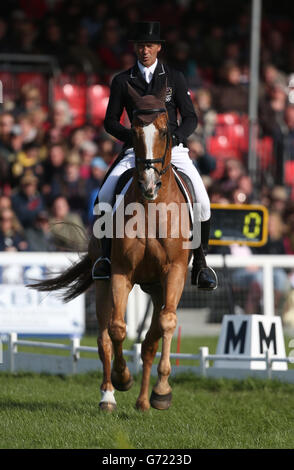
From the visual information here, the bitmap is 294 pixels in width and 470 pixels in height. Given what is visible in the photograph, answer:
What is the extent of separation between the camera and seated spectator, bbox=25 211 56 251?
14.7m

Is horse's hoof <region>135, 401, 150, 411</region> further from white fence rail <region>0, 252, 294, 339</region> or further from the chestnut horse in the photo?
white fence rail <region>0, 252, 294, 339</region>

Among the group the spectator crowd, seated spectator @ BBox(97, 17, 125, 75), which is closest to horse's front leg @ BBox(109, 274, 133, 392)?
the spectator crowd

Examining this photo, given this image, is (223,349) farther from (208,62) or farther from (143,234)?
(208,62)

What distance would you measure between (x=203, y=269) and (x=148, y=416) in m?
1.37

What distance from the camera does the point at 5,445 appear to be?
6566mm

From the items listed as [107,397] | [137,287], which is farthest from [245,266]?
[107,397]

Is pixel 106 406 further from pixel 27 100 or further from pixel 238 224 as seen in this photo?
pixel 27 100

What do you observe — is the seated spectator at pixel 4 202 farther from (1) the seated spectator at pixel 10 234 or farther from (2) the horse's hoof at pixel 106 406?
(2) the horse's hoof at pixel 106 406

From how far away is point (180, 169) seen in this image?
859 cm

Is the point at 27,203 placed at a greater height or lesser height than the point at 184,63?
lesser
